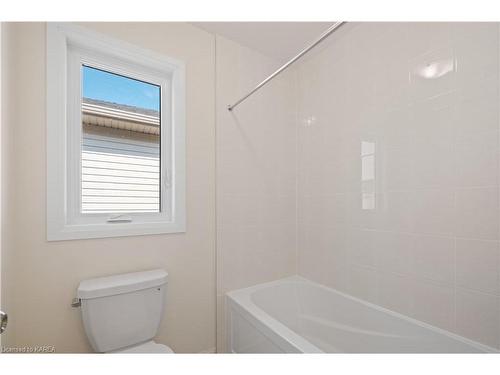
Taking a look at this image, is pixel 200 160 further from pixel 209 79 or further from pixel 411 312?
pixel 411 312

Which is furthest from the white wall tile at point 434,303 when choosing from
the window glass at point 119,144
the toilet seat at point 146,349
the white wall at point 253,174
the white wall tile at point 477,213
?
Answer: the window glass at point 119,144

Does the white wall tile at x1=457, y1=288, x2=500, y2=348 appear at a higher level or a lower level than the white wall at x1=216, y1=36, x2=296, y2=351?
lower

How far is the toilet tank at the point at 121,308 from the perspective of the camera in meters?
1.19

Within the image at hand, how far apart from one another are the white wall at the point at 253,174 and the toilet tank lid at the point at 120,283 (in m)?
0.45

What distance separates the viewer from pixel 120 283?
4.12 feet

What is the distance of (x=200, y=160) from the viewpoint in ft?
5.37

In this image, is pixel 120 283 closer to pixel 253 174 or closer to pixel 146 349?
pixel 146 349

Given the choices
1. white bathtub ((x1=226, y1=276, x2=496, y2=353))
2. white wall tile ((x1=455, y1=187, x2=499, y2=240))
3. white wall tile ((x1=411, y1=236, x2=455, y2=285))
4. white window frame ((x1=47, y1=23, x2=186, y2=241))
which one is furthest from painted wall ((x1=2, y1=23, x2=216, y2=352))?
white wall tile ((x1=455, y1=187, x2=499, y2=240))

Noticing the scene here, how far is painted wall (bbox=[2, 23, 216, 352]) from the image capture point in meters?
1.14

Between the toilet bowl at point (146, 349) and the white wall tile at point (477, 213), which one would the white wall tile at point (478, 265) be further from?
the toilet bowl at point (146, 349)

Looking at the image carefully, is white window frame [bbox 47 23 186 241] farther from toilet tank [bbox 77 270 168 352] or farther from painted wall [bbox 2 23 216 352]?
toilet tank [bbox 77 270 168 352]

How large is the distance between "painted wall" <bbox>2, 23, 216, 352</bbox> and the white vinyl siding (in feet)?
0.67
